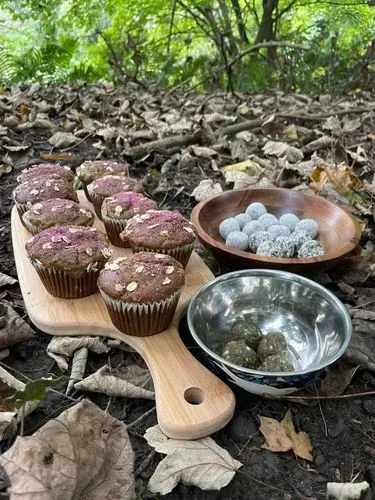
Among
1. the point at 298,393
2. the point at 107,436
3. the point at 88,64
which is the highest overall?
the point at 88,64

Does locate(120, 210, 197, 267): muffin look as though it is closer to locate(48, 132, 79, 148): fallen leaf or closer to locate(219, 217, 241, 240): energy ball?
locate(219, 217, 241, 240): energy ball

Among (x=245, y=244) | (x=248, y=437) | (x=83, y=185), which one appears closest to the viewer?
(x=248, y=437)

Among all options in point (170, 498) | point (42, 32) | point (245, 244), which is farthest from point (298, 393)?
point (42, 32)

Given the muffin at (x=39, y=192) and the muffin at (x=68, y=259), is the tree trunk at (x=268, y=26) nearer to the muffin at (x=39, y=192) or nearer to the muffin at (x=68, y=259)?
the muffin at (x=39, y=192)

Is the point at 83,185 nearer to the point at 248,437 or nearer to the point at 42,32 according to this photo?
the point at 248,437

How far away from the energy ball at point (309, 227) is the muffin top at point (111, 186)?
83 centimetres

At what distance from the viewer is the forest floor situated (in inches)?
53.1

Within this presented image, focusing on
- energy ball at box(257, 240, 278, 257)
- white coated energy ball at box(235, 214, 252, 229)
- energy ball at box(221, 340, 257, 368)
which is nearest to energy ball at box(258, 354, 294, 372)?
energy ball at box(221, 340, 257, 368)

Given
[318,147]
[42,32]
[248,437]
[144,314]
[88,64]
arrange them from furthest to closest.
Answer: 1. [88,64]
2. [42,32]
3. [318,147]
4. [144,314]
5. [248,437]

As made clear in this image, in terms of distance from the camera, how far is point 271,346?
162cm

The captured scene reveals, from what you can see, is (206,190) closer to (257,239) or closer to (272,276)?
Result: (257,239)

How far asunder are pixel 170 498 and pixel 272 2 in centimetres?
609

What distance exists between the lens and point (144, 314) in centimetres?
169

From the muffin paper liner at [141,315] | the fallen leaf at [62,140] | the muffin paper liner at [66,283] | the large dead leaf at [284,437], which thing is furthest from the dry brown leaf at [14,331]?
the fallen leaf at [62,140]
